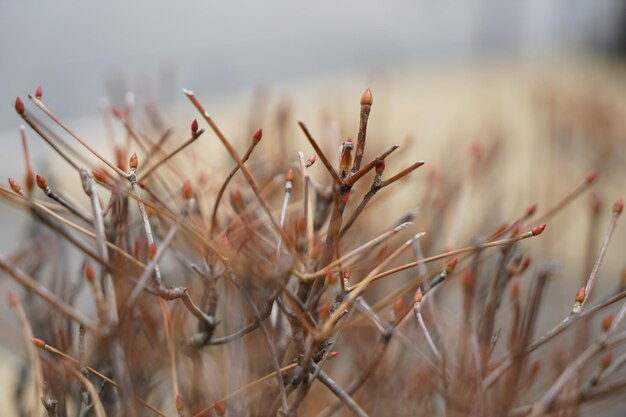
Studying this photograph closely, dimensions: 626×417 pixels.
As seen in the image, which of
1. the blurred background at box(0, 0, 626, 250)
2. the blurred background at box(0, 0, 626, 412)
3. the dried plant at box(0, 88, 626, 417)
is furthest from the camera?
the blurred background at box(0, 0, 626, 250)

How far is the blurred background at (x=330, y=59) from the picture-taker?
596 centimetres

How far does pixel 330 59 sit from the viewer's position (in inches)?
386

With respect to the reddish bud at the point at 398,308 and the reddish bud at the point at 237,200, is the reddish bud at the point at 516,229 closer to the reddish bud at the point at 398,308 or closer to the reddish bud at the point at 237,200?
the reddish bud at the point at 398,308

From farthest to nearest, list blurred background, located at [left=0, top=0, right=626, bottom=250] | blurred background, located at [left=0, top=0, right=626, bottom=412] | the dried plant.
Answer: blurred background, located at [left=0, top=0, right=626, bottom=250], blurred background, located at [left=0, top=0, right=626, bottom=412], the dried plant

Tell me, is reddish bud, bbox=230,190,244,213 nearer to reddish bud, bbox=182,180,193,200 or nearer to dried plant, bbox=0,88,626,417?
dried plant, bbox=0,88,626,417

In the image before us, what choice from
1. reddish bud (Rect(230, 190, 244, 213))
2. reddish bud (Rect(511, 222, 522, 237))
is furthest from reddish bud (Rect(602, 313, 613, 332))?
reddish bud (Rect(230, 190, 244, 213))

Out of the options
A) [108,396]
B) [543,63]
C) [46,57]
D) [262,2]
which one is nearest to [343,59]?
[262,2]

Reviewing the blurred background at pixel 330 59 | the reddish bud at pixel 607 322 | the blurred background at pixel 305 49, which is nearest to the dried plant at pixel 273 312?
the reddish bud at pixel 607 322

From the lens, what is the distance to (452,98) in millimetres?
6965

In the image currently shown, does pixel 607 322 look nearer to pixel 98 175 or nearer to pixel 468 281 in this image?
pixel 468 281

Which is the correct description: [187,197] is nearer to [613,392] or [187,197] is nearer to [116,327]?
[116,327]

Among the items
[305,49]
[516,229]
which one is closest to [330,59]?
[305,49]

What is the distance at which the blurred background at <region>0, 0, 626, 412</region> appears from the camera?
5961 millimetres

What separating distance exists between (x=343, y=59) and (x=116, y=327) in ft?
30.2
